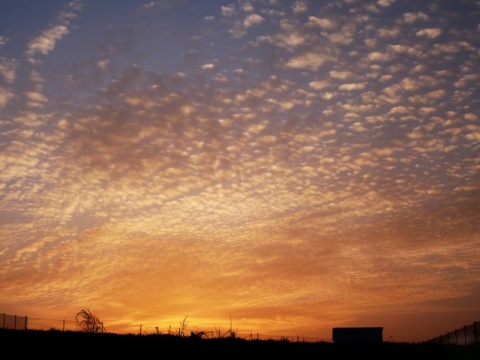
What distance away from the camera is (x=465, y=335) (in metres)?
74.4

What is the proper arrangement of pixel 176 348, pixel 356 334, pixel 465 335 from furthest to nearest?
pixel 356 334, pixel 465 335, pixel 176 348

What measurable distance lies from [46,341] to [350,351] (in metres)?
24.9

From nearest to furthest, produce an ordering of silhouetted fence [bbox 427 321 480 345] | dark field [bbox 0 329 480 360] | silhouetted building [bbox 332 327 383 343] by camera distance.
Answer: dark field [bbox 0 329 480 360] → silhouetted fence [bbox 427 321 480 345] → silhouetted building [bbox 332 327 383 343]

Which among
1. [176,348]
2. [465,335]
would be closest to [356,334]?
[465,335]

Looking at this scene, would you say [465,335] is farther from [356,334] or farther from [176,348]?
[176,348]

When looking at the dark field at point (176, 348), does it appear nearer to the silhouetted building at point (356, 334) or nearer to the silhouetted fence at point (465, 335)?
the silhouetted fence at point (465, 335)

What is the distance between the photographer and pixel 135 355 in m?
39.3

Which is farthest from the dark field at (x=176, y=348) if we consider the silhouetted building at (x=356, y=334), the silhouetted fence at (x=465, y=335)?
the silhouetted building at (x=356, y=334)

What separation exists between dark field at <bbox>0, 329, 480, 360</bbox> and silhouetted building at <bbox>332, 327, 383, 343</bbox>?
24291 mm

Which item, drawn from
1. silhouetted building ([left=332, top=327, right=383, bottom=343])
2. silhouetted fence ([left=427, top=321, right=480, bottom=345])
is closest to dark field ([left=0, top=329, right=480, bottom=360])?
silhouetted fence ([left=427, top=321, right=480, bottom=345])

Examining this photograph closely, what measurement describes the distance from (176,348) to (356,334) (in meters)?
45.8

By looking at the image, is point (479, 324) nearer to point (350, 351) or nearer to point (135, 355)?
point (350, 351)

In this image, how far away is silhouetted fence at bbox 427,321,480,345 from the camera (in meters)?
70.2

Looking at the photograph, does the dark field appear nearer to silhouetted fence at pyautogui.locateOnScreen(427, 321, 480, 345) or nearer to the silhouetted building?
silhouetted fence at pyautogui.locateOnScreen(427, 321, 480, 345)
